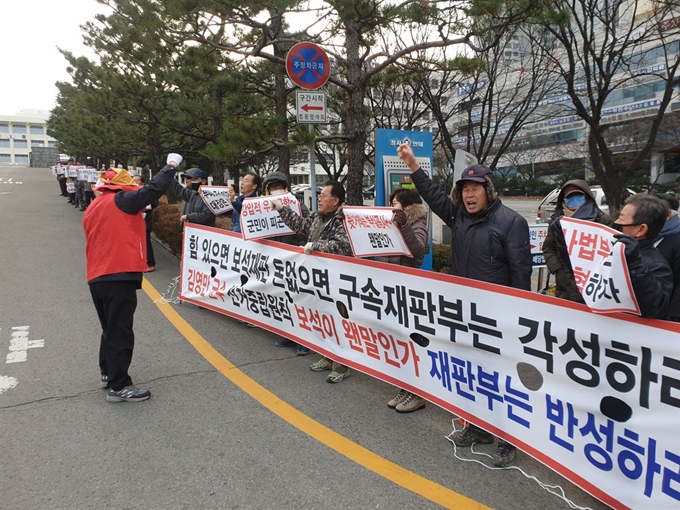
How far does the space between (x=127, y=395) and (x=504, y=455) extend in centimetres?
270

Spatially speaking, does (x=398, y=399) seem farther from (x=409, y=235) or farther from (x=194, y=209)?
(x=194, y=209)

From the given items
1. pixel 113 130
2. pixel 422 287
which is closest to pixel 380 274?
pixel 422 287

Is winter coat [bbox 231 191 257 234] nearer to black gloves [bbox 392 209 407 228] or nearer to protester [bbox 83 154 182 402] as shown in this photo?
protester [bbox 83 154 182 402]

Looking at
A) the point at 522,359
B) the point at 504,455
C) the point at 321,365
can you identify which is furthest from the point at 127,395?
the point at 522,359

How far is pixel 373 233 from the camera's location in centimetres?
391

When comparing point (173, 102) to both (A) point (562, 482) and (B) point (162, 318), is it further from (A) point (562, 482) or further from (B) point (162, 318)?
(A) point (562, 482)

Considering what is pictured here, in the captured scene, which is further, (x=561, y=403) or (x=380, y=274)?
(x=380, y=274)

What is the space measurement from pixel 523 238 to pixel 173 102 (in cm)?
1061

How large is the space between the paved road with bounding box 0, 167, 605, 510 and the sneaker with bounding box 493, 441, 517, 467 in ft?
0.20

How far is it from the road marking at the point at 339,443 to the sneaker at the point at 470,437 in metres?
0.48

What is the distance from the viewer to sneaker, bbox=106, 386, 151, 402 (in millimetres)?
3645

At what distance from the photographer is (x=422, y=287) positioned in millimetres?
3246

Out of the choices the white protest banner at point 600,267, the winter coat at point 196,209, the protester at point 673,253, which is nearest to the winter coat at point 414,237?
the white protest banner at point 600,267

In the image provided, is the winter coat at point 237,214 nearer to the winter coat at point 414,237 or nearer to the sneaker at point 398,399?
the winter coat at point 414,237
